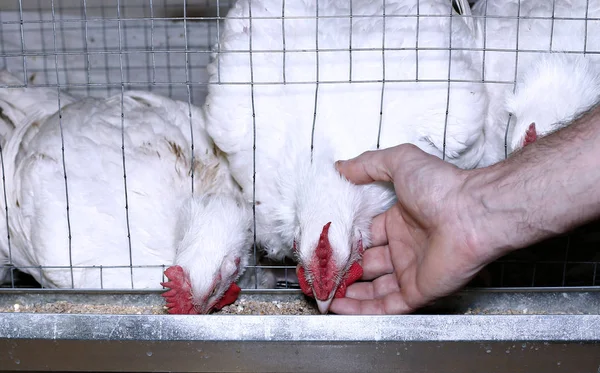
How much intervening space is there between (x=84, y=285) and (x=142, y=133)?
705 millimetres

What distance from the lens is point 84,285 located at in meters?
2.45

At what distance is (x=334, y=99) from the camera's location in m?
2.37

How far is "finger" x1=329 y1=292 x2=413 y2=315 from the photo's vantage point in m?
2.09

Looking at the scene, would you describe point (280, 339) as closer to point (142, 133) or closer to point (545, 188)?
point (545, 188)

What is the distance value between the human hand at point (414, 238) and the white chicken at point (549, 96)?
Result: 2.08 feet

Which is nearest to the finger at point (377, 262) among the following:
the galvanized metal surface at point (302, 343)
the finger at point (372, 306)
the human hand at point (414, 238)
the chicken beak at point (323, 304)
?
the human hand at point (414, 238)

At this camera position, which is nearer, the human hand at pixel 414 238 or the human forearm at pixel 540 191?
the human forearm at pixel 540 191

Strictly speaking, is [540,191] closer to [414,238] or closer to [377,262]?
[414,238]

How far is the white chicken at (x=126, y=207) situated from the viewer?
7.69 feet

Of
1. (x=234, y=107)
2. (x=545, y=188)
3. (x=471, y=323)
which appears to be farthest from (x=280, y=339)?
(x=234, y=107)

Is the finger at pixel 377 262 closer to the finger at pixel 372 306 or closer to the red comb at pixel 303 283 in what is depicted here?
the finger at pixel 372 306

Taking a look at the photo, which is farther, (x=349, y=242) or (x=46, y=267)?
(x=46, y=267)

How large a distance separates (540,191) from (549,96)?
928 millimetres

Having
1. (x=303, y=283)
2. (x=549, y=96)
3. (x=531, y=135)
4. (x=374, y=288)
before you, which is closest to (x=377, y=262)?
(x=374, y=288)
